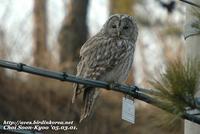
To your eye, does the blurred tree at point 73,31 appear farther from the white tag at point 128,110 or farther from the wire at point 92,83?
the wire at point 92,83

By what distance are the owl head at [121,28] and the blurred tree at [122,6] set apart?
710 centimetres

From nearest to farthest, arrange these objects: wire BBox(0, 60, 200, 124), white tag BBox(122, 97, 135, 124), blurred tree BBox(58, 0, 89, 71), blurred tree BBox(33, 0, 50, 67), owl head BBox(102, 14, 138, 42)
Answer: wire BBox(0, 60, 200, 124)
white tag BBox(122, 97, 135, 124)
owl head BBox(102, 14, 138, 42)
blurred tree BBox(33, 0, 50, 67)
blurred tree BBox(58, 0, 89, 71)

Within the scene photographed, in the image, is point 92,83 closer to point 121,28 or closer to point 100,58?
point 100,58

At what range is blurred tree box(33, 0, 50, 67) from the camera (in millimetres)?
10069

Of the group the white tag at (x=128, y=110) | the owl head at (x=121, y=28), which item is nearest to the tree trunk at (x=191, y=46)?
the white tag at (x=128, y=110)

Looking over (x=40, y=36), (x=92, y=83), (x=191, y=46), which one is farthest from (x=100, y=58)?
(x=40, y=36)

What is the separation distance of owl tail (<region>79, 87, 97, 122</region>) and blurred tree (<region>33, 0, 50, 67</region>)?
496cm

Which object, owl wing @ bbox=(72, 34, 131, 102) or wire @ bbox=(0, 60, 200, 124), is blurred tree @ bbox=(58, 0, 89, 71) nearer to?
owl wing @ bbox=(72, 34, 131, 102)

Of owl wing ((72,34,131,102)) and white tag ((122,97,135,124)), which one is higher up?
owl wing ((72,34,131,102))

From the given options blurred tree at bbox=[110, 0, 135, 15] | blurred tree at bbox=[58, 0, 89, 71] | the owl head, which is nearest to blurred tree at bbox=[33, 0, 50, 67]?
blurred tree at bbox=[58, 0, 89, 71]

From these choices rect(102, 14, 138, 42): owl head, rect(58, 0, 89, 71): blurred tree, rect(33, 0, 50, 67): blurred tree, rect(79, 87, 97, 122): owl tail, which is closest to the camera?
rect(79, 87, 97, 122): owl tail

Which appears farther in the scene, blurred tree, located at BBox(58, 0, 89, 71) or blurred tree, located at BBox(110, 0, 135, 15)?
blurred tree, located at BBox(110, 0, 135, 15)

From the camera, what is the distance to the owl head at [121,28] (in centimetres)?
524

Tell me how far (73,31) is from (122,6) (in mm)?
1620
